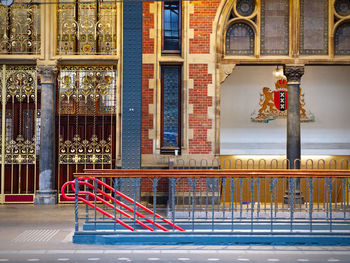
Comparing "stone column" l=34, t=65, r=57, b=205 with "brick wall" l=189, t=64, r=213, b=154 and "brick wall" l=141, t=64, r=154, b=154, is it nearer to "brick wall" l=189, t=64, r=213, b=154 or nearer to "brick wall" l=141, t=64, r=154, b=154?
"brick wall" l=141, t=64, r=154, b=154

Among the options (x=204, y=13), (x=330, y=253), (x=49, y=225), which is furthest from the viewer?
(x=204, y=13)

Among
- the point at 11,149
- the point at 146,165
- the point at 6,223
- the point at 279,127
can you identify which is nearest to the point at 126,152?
the point at 146,165

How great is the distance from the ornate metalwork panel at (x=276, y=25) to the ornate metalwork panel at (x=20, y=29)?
560 centimetres

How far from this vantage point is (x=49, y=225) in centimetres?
1007

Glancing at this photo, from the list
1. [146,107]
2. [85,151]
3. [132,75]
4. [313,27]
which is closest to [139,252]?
[132,75]

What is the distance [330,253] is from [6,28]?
9589 millimetres

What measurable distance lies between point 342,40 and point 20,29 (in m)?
7.97

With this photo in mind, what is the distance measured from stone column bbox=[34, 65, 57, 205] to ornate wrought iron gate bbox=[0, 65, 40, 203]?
1.18 feet

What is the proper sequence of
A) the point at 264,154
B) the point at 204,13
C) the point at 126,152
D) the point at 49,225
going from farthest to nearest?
the point at 264,154 < the point at 204,13 < the point at 126,152 < the point at 49,225

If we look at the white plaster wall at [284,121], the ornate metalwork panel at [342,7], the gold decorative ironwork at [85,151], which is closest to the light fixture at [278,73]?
the white plaster wall at [284,121]

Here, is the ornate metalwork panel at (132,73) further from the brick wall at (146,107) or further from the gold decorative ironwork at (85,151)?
the gold decorative ironwork at (85,151)

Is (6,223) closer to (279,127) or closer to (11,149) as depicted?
(11,149)

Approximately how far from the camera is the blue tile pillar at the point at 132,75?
10711mm

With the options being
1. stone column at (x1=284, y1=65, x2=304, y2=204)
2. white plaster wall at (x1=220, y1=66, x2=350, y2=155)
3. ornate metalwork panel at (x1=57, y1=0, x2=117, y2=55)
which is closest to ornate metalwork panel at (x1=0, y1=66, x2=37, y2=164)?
ornate metalwork panel at (x1=57, y1=0, x2=117, y2=55)
